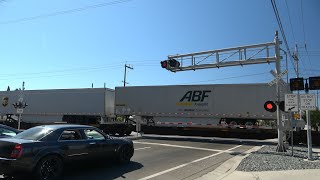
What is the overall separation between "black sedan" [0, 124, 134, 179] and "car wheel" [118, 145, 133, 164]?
0.14 m

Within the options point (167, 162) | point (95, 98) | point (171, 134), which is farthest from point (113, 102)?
point (167, 162)

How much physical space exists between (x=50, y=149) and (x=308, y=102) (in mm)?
9563

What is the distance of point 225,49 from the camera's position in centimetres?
2139

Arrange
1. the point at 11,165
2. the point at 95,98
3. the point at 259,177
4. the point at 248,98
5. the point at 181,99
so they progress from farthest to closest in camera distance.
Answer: the point at 95,98 → the point at 181,99 → the point at 248,98 → the point at 259,177 → the point at 11,165

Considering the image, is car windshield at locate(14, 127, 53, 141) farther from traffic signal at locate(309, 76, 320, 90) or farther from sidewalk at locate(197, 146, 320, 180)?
traffic signal at locate(309, 76, 320, 90)

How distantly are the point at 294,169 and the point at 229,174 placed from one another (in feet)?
6.90

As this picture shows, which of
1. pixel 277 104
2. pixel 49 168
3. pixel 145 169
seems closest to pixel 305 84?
pixel 277 104

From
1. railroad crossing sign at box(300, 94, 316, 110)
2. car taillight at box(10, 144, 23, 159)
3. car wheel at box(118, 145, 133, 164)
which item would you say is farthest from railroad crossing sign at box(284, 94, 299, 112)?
car taillight at box(10, 144, 23, 159)

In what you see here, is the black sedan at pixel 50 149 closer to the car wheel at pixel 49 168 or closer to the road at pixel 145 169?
the car wheel at pixel 49 168

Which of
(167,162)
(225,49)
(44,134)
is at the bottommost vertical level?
(167,162)

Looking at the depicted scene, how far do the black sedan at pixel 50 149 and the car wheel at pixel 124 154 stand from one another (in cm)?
14

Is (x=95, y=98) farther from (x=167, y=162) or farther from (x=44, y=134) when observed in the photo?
(x=44, y=134)

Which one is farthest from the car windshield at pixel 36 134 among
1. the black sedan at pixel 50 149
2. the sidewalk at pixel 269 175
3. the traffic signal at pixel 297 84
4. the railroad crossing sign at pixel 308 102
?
the traffic signal at pixel 297 84

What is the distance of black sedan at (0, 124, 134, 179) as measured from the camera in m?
8.55
